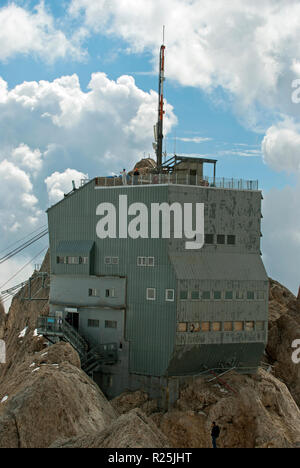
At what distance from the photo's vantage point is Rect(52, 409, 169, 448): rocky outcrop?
1098 inches

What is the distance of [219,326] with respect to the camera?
172ft

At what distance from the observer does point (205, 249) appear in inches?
2096

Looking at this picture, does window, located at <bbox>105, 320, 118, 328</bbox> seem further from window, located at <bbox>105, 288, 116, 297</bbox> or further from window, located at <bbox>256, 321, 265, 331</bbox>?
window, located at <bbox>256, 321, 265, 331</bbox>

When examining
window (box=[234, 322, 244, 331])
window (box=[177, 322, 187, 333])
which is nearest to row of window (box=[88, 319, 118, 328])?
window (box=[177, 322, 187, 333])

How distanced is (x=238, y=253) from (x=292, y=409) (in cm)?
1362

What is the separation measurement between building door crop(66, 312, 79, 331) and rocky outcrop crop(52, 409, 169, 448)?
26.7 m

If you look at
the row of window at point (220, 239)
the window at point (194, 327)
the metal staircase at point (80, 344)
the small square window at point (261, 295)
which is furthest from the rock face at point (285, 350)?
the metal staircase at point (80, 344)

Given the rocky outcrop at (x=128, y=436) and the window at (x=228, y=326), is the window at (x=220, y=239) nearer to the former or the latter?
the window at (x=228, y=326)

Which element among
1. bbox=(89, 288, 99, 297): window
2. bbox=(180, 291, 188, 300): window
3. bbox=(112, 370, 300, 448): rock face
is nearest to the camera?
bbox=(112, 370, 300, 448): rock face

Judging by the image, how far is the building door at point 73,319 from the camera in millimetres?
57094

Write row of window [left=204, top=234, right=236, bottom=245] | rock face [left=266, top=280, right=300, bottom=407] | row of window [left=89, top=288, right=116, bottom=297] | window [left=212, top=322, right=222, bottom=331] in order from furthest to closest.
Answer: rock face [left=266, top=280, right=300, bottom=407] < row of window [left=89, top=288, right=116, bottom=297] < row of window [left=204, top=234, right=236, bottom=245] < window [left=212, top=322, right=222, bottom=331]

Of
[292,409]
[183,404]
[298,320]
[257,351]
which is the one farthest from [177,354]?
[298,320]

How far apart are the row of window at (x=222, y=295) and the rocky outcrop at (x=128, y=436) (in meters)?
21.2

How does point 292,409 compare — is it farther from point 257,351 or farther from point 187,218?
point 187,218
